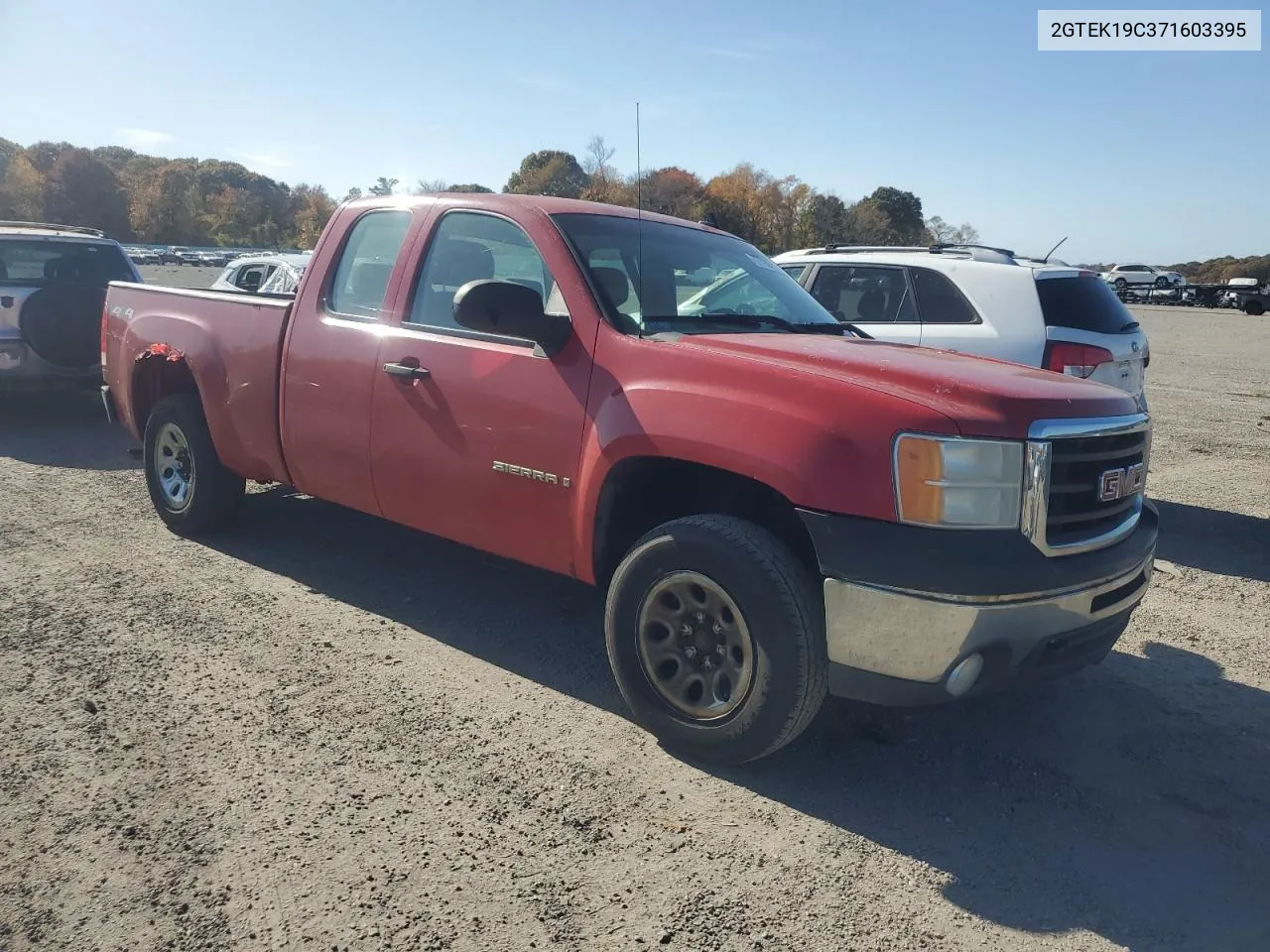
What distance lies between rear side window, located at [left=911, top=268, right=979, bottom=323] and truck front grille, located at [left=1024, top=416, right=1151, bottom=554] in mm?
3435

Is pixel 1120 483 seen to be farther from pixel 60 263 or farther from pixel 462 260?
pixel 60 263

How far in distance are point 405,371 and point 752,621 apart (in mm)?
1954

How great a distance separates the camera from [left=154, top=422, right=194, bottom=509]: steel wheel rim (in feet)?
18.3

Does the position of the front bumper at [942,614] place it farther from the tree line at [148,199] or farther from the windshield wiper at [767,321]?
the tree line at [148,199]

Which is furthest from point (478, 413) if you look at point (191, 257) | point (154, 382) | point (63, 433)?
point (191, 257)

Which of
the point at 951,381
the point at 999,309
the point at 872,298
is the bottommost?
the point at 951,381

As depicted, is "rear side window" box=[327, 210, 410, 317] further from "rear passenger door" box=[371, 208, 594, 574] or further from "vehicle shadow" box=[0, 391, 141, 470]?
"vehicle shadow" box=[0, 391, 141, 470]

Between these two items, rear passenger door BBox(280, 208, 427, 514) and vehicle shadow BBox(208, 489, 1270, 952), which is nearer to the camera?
vehicle shadow BBox(208, 489, 1270, 952)

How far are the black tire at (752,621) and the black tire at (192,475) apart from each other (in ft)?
10.3

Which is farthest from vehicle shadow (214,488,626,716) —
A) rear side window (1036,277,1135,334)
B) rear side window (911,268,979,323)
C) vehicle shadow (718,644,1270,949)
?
rear side window (1036,277,1135,334)

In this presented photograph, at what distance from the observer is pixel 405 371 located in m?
4.10

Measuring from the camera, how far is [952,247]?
7.93 m

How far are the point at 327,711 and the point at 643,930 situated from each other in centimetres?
168

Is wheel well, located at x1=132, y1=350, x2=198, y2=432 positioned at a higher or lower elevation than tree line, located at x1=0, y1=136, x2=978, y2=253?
lower
